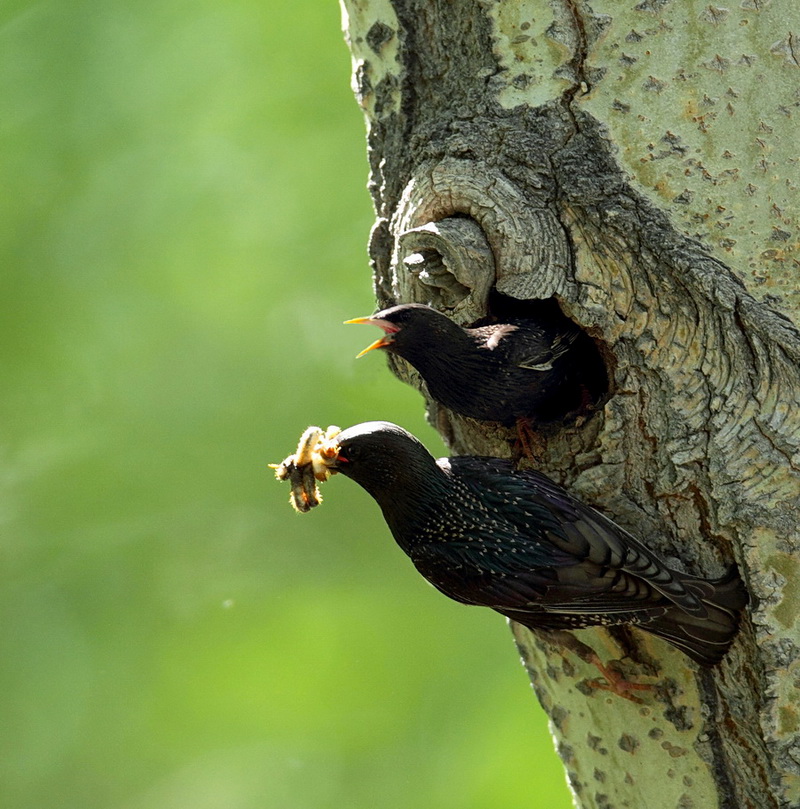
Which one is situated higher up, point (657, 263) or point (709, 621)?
point (657, 263)

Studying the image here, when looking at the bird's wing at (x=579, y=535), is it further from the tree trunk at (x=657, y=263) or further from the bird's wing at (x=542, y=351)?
the bird's wing at (x=542, y=351)

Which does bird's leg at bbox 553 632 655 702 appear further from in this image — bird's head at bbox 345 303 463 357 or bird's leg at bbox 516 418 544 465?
bird's head at bbox 345 303 463 357

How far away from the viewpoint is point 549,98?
195 centimetres

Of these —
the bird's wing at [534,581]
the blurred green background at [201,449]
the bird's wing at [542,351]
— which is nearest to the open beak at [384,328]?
the bird's wing at [542,351]

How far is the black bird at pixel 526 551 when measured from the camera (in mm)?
1867

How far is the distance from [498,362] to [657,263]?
1.23 ft

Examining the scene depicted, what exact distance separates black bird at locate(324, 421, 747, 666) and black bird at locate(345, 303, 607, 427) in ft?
0.42

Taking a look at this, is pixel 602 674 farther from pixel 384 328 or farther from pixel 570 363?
pixel 384 328

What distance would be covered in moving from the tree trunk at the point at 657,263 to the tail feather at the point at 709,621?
0.03 metres

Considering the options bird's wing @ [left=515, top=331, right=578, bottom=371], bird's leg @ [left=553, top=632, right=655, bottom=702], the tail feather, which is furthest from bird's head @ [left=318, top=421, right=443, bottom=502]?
the tail feather

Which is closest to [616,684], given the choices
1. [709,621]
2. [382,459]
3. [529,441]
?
[709,621]

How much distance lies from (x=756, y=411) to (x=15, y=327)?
3.20 metres

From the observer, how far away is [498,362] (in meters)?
2.12

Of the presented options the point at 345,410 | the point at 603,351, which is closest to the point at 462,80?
the point at 603,351
